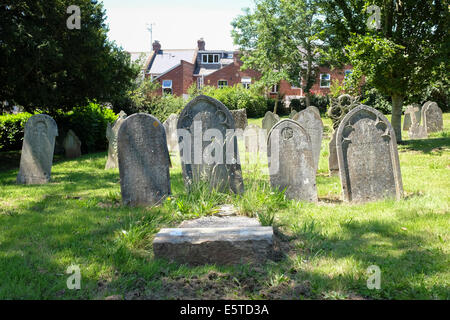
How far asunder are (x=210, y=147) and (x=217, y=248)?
2.93m

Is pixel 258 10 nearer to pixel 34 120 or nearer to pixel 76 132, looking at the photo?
pixel 76 132

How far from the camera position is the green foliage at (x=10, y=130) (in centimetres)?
1480

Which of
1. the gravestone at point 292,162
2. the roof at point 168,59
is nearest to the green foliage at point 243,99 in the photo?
the roof at point 168,59

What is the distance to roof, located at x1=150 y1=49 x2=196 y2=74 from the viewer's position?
48094mm

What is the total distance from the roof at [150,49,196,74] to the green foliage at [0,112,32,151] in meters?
33.2

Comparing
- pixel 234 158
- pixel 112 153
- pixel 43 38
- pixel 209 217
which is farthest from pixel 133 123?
pixel 43 38

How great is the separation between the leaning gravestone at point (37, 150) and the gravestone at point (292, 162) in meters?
5.35

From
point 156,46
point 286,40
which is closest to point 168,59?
point 156,46

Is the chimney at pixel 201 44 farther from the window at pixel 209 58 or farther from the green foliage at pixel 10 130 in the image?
the green foliage at pixel 10 130

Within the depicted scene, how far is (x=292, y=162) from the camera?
654cm

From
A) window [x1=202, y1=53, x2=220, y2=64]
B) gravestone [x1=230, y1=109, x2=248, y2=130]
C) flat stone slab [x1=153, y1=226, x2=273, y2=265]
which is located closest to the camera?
flat stone slab [x1=153, y1=226, x2=273, y2=265]

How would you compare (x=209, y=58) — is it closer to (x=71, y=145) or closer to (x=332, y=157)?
(x=71, y=145)

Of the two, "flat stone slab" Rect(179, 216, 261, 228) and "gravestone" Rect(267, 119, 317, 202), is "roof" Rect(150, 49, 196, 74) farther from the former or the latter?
"flat stone slab" Rect(179, 216, 261, 228)

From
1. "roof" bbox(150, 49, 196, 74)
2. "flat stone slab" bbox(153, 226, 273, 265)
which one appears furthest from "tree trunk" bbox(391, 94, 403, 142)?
"roof" bbox(150, 49, 196, 74)
